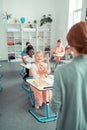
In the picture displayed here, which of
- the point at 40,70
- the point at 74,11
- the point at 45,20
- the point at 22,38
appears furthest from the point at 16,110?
the point at 45,20

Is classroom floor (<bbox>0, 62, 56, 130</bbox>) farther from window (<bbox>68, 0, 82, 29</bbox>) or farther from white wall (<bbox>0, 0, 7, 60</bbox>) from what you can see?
window (<bbox>68, 0, 82, 29</bbox>)

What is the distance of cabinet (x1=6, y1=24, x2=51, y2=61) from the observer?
7.93 metres

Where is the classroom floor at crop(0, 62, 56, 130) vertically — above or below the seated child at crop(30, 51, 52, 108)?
below

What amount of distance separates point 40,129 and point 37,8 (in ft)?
22.2

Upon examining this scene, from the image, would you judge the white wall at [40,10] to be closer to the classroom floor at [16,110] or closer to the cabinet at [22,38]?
the cabinet at [22,38]

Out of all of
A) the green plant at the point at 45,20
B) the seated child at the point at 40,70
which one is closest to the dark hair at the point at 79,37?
the seated child at the point at 40,70

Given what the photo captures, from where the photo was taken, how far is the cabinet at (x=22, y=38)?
793 cm

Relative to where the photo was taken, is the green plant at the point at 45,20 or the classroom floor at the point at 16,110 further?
the green plant at the point at 45,20

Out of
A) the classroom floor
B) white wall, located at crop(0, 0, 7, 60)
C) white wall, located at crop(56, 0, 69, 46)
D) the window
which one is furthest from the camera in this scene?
white wall, located at crop(0, 0, 7, 60)

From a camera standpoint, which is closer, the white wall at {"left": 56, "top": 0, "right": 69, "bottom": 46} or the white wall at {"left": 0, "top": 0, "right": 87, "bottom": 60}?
the white wall at {"left": 56, "top": 0, "right": 69, "bottom": 46}

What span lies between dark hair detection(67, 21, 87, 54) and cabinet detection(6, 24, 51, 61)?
7.04 metres

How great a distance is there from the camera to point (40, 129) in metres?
2.62

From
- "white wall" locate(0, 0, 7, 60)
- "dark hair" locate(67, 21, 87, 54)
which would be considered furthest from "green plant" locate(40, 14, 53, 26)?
"dark hair" locate(67, 21, 87, 54)

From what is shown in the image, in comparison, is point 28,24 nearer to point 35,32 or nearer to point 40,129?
point 35,32
